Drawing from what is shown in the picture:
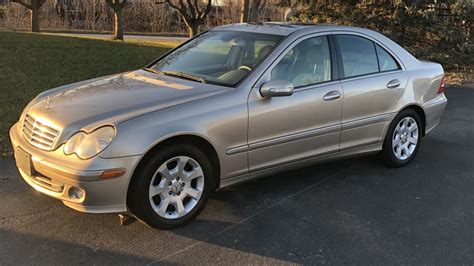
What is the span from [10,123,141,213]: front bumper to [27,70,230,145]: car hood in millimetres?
225

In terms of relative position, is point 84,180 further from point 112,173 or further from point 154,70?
point 154,70

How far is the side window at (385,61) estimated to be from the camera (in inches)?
200

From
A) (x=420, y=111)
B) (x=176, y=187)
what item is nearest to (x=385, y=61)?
(x=420, y=111)

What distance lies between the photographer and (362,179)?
16.2ft

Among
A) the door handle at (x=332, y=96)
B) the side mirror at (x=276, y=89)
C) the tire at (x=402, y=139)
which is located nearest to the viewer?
the side mirror at (x=276, y=89)

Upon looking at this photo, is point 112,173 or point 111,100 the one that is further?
point 111,100

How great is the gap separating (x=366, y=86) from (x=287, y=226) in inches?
69.1

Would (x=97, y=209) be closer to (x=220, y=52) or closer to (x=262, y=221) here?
(x=262, y=221)

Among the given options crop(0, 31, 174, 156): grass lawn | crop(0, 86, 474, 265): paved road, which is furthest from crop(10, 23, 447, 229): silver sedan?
crop(0, 31, 174, 156): grass lawn

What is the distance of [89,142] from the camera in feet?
11.0

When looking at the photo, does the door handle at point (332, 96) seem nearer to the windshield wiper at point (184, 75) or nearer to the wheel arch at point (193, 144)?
the windshield wiper at point (184, 75)

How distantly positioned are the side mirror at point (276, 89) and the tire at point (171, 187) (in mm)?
738

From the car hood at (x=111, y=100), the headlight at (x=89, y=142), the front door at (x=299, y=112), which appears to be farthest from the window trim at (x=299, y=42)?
the headlight at (x=89, y=142)

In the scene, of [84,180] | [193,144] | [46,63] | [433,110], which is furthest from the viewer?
[46,63]
